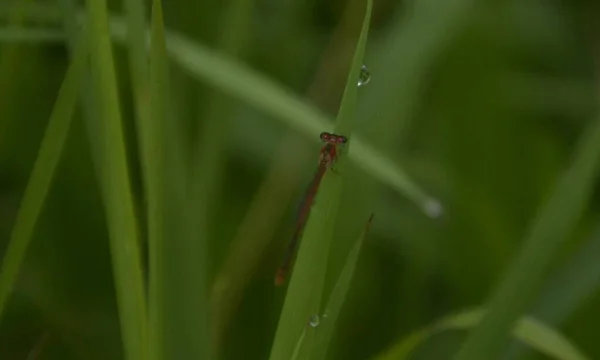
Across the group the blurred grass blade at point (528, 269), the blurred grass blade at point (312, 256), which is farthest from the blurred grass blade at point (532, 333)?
the blurred grass blade at point (312, 256)

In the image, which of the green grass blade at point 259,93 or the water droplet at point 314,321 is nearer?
the water droplet at point 314,321

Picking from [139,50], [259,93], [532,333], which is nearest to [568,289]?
[532,333]

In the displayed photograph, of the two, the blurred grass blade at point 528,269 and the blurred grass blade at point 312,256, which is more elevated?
the blurred grass blade at point 528,269

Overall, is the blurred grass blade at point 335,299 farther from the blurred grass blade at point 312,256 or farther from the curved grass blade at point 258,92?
the curved grass blade at point 258,92

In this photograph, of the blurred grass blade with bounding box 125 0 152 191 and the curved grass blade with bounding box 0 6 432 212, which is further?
the curved grass blade with bounding box 0 6 432 212

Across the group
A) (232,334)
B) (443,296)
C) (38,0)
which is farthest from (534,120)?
(38,0)

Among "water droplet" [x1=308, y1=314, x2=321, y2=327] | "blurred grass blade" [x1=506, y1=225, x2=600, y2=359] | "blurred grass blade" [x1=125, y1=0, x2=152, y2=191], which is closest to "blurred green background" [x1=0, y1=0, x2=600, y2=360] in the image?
"blurred grass blade" [x1=506, y1=225, x2=600, y2=359]

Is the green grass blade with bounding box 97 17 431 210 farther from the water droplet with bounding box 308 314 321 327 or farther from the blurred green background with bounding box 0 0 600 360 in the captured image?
the water droplet with bounding box 308 314 321 327

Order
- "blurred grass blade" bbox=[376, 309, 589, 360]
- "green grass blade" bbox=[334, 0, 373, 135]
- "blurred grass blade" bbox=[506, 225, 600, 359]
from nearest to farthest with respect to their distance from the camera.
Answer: "green grass blade" bbox=[334, 0, 373, 135], "blurred grass blade" bbox=[376, 309, 589, 360], "blurred grass blade" bbox=[506, 225, 600, 359]

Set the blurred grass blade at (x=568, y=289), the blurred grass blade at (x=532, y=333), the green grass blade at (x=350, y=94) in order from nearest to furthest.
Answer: the green grass blade at (x=350, y=94), the blurred grass blade at (x=532, y=333), the blurred grass blade at (x=568, y=289)
